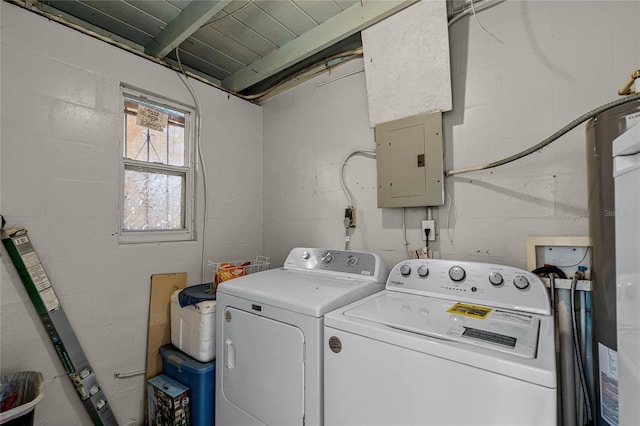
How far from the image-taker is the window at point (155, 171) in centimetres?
189

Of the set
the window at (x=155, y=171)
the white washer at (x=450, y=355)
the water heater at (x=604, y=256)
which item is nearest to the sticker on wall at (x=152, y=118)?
the window at (x=155, y=171)

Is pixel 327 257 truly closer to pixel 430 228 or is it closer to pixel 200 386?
pixel 430 228

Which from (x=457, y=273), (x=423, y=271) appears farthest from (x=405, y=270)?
(x=457, y=273)

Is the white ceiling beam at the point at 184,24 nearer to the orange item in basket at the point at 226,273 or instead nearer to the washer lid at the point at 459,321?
the orange item in basket at the point at 226,273

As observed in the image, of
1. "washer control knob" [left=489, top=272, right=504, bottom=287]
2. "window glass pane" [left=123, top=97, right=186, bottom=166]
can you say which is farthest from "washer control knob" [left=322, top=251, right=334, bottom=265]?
"window glass pane" [left=123, top=97, right=186, bottom=166]

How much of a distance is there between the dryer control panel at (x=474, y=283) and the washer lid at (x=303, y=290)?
19 cm

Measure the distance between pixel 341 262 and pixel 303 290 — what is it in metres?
0.39

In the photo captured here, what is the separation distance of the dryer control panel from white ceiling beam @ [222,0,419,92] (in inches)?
54.9

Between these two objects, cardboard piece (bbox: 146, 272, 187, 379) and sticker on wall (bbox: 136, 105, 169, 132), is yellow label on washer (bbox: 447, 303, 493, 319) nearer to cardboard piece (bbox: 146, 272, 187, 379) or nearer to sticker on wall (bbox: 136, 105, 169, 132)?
cardboard piece (bbox: 146, 272, 187, 379)

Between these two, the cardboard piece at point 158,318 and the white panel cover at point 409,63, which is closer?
the white panel cover at point 409,63

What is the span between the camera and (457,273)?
1307 mm

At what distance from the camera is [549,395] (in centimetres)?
68

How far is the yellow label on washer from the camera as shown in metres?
1.06

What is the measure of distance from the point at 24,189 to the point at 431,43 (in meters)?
2.23
